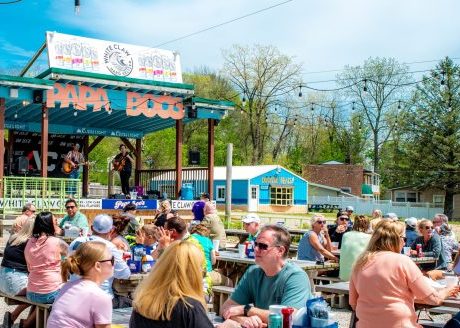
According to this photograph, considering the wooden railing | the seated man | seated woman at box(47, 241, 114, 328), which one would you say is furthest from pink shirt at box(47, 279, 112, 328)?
the wooden railing

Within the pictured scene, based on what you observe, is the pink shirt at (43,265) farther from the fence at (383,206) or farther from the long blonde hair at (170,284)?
the fence at (383,206)

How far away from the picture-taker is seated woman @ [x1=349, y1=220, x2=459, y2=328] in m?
4.37

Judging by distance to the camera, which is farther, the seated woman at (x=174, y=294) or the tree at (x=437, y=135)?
the tree at (x=437, y=135)

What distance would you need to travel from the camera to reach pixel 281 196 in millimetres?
50781

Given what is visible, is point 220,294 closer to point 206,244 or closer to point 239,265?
point 206,244

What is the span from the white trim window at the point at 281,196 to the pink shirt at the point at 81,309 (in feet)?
150

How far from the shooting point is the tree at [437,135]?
5056 cm

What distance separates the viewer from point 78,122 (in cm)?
2367

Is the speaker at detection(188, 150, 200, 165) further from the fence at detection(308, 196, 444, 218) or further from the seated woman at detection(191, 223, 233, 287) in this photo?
the fence at detection(308, 196, 444, 218)

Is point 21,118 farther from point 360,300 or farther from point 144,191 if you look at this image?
point 360,300

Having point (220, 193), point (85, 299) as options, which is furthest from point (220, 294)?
point (220, 193)

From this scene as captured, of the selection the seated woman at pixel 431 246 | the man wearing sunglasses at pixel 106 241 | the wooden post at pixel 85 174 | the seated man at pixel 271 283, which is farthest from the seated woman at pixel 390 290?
the wooden post at pixel 85 174

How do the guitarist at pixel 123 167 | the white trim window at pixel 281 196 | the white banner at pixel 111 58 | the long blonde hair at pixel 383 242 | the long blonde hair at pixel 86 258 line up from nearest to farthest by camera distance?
the long blonde hair at pixel 86 258 → the long blonde hair at pixel 383 242 → the white banner at pixel 111 58 → the guitarist at pixel 123 167 → the white trim window at pixel 281 196

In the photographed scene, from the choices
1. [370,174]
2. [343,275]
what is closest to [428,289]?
[343,275]
